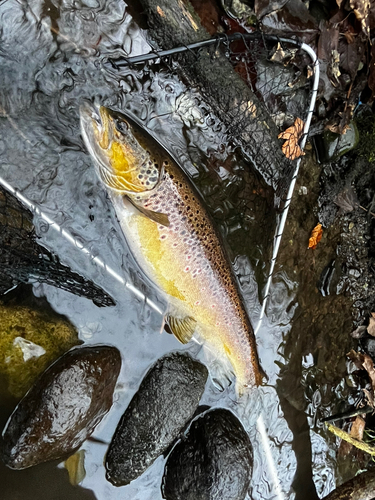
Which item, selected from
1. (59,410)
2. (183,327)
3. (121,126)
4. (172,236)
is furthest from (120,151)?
(59,410)

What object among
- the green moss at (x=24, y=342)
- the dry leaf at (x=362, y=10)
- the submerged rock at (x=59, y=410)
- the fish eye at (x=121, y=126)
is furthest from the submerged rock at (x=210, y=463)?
the dry leaf at (x=362, y=10)

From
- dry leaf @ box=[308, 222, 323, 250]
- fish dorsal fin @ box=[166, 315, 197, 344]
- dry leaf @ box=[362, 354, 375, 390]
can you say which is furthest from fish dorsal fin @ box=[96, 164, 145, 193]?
dry leaf @ box=[362, 354, 375, 390]

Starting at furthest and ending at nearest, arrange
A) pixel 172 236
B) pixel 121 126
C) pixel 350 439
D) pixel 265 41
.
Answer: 1. pixel 350 439
2. pixel 265 41
3. pixel 172 236
4. pixel 121 126

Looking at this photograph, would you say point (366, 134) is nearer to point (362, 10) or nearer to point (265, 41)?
point (362, 10)

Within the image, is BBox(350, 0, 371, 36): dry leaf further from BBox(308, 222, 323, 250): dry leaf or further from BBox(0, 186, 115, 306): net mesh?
BBox(0, 186, 115, 306): net mesh

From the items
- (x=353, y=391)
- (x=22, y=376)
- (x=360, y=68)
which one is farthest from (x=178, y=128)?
(x=353, y=391)

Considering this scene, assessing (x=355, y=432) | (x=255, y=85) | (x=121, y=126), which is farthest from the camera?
(x=355, y=432)
